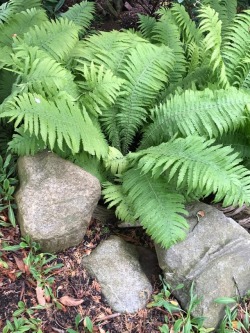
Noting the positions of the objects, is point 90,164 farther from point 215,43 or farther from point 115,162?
point 215,43

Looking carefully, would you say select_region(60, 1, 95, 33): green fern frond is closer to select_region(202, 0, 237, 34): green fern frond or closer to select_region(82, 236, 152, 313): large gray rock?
select_region(202, 0, 237, 34): green fern frond

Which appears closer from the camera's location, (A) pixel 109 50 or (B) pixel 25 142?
(B) pixel 25 142

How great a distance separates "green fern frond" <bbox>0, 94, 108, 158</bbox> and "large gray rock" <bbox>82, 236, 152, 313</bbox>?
0.75 m

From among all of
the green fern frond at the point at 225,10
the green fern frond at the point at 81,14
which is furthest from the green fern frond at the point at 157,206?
the green fern frond at the point at 225,10

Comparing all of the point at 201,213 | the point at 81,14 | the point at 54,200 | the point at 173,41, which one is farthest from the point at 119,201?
the point at 81,14

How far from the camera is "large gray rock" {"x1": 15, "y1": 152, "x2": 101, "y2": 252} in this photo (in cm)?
308

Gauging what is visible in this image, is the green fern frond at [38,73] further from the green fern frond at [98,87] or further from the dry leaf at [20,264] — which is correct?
the dry leaf at [20,264]

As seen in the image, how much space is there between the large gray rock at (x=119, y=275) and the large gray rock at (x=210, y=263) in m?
0.20

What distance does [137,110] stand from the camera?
12.4 ft

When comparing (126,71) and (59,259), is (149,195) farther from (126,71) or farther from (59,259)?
(126,71)

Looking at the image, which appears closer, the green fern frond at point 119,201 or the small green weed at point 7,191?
the small green weed at point 7,191

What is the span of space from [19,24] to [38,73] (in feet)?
3.01

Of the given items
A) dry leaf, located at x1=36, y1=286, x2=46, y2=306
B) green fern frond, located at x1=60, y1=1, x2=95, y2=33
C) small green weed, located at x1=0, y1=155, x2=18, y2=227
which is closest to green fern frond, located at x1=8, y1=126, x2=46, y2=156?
small green weed, located at x1=0, y1=155, x2=18, y2=227

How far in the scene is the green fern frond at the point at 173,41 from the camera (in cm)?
413
